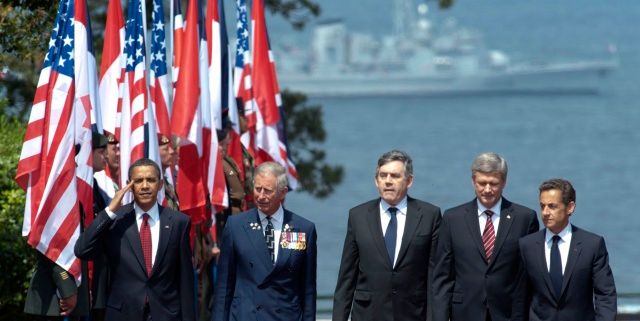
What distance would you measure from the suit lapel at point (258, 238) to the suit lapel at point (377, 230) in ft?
2.33

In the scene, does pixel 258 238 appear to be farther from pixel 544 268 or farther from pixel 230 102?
pixel 230 102

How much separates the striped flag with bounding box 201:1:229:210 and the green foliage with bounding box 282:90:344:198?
9.08 metres

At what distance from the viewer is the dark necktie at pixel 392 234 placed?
9.66 m

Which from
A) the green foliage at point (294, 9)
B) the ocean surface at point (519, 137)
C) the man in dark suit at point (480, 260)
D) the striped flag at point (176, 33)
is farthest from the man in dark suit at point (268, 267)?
the ocean surface at point (519, 137)

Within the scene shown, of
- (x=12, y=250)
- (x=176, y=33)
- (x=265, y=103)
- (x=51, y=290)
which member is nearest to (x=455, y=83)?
(x=265, y=103)

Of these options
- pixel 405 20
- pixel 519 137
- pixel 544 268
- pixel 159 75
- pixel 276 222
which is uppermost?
pixel 405 20

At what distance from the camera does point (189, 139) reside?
1295 centimetres

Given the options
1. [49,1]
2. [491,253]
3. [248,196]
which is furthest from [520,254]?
[49,1]

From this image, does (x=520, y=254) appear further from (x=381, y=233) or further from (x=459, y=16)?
(x=459, y=16)

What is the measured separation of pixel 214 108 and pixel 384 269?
4.85 m

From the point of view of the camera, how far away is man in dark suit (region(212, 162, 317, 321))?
9.40 m

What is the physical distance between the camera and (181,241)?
9.55 m

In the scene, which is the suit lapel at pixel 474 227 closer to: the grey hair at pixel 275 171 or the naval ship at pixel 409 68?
the grey hair at pixel 275 171

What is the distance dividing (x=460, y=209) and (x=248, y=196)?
4.66 meters
